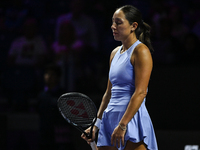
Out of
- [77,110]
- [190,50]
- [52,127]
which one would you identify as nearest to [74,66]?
[52,127]

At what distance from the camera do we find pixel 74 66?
4199mm

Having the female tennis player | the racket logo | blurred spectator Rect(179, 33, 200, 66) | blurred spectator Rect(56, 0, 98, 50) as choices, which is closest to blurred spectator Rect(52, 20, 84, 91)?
blurred spectator Rect(56, 0, 98, 50)

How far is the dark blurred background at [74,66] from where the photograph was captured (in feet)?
12.4

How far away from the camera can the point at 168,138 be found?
3729 millimetres

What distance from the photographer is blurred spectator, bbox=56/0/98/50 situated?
489 cm

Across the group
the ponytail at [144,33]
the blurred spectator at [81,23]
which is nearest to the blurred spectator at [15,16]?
the blurred spectator at [81,23]

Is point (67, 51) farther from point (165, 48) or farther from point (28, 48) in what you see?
point (165, 48)

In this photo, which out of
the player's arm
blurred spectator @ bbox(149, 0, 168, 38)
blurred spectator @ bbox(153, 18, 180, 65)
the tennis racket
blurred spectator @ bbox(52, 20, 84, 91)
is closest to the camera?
the player's arm

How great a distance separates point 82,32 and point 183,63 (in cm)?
158

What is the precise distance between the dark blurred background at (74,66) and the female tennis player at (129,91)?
1796 millimetres

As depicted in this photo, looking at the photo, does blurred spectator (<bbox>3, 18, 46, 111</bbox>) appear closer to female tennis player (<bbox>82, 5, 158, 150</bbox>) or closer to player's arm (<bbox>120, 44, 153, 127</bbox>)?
female tennis player (<bbox>82, 5, 158, 150</bbox>)

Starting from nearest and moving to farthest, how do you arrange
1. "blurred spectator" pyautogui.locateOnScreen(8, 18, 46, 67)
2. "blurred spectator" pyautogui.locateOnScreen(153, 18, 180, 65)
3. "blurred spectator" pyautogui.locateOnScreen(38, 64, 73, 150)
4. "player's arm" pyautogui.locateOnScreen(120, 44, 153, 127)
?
"player's arm" pyautogui.locateOnScreen(120, 44, 153, 127)
"blurred spectator" pyautogui.locateOnScreen(38, 64, 73, 150)
"blurred spectator" pyautogui.locateOnScreen(153, 18, 180, 65)
"blurred spectator" pyautogui.locateOnScreen(8, 18, 46, 67)

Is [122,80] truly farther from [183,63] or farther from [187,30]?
[187,30]

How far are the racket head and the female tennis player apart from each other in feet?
0.42
